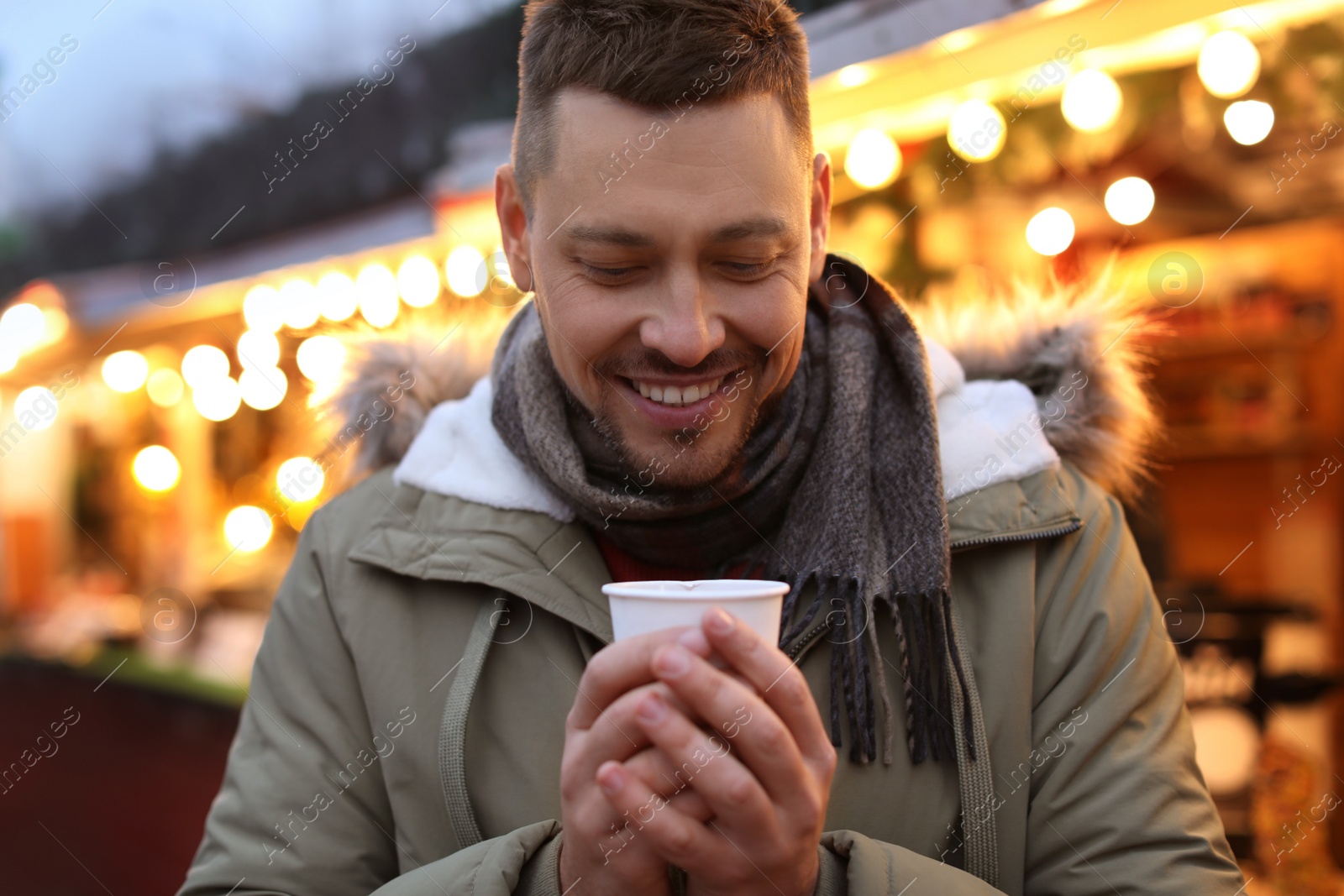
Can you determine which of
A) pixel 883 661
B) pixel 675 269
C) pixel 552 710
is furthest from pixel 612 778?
pixel 675 269

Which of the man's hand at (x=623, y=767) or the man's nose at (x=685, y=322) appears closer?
the man's hand at (x=623, y=767)

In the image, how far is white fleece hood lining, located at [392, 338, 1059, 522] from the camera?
1499 millimetres

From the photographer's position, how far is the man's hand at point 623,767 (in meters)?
1.01

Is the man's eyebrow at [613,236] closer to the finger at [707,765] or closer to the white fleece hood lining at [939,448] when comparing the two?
the white fleece hood lining at [939,448]

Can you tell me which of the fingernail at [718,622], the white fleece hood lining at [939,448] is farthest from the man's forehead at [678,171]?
the fingernail at [718,622]

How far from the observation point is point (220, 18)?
5.30m

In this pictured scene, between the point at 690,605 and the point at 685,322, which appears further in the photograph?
the point at 685,322

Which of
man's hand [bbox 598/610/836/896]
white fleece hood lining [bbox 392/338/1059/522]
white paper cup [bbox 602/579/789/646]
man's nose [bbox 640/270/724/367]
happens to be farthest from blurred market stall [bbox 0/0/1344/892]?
man's hand [bbox 598/610/836/896]

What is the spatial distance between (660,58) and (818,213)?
389 mm

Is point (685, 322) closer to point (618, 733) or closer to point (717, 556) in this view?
point (717, 556)

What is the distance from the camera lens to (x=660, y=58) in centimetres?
131

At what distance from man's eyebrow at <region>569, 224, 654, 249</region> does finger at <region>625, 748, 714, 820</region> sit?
0.66m

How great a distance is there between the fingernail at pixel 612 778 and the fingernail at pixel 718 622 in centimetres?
19

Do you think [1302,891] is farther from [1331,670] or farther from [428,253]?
[428,253]
